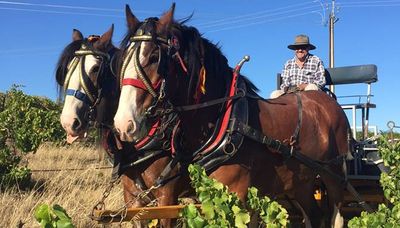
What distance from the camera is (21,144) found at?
34.5ft

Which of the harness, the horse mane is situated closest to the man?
the horse mane

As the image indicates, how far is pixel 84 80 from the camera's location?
3.52m

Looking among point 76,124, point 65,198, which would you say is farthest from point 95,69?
point 65,198

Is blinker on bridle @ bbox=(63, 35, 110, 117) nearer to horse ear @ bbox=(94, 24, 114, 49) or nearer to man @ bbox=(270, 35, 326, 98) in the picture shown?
horse ear @ bbox=(94, 24, 114, 49)

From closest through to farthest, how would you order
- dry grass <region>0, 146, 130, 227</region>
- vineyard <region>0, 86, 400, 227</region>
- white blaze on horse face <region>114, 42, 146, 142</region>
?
vineyard <region>0, 86, 400, 227</region> → white blaze on horse face <region>114, 42, 146, 142</region> → dry grass <region>0, 146, 130, 227</region>

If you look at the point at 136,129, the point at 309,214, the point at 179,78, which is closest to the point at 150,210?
the point at 136,129

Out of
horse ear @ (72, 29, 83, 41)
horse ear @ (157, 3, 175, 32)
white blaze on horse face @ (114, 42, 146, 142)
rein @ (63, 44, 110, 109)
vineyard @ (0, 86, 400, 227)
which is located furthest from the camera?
horse ear @ (72, 29, 83, 41)

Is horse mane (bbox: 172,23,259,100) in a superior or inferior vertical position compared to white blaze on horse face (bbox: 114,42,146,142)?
superior

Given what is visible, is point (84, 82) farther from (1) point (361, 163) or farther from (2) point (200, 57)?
(1) point (361, 163)

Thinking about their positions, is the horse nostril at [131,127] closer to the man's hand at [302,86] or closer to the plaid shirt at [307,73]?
the man's hand at [302,86]

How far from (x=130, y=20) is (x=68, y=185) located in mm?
2992

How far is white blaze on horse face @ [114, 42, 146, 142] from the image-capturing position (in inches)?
106

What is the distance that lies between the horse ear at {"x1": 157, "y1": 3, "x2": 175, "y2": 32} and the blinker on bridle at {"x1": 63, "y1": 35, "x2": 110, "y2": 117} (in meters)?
0.73

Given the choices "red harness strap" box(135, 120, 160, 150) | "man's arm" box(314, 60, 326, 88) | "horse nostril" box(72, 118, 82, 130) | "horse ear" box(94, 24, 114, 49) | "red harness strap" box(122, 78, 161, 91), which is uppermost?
"horse ear" box(94, 24, 114, 49)
